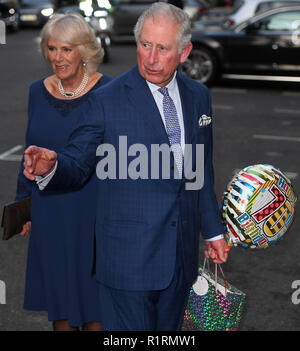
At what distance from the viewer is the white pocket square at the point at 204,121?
11.3 ft

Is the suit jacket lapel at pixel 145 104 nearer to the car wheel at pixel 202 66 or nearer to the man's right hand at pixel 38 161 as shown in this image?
the man's right hand at pixel 38 161

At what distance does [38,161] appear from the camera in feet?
9.34

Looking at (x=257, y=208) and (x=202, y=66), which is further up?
(x=202, y=66)

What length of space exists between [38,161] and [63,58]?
140 centimetres

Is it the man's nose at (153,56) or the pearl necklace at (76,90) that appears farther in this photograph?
the pearl necklace at (76,90)

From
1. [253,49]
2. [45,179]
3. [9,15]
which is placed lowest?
[45,179]

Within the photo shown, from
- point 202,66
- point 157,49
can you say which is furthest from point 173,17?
point 202,66

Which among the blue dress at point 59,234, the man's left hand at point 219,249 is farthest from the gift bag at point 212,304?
the blue dress at point 59,234

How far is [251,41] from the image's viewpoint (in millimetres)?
14617

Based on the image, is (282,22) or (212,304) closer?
(212,304)

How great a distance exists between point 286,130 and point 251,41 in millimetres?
3779

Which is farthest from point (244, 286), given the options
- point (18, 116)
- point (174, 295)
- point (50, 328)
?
point (18, 116)

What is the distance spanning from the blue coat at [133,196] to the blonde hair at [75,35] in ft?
2.92

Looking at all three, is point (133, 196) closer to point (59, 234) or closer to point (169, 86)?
point (169, 86)
